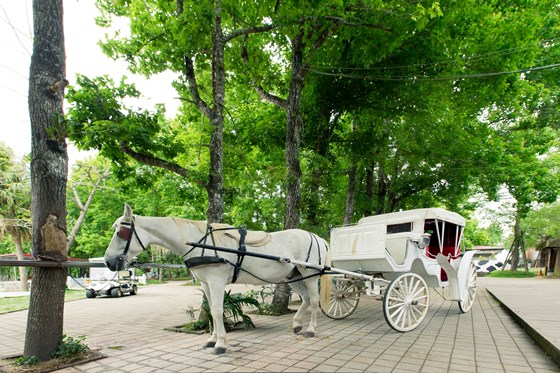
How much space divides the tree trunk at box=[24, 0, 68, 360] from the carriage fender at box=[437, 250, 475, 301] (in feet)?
22.3

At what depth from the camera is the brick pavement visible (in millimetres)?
4211

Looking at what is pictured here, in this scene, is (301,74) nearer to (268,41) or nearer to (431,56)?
(268,41)

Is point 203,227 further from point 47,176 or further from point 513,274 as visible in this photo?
point 513,274

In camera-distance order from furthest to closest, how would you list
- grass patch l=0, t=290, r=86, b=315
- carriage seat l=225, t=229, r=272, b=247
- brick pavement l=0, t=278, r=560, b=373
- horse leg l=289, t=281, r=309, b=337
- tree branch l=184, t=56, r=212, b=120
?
grass patch l=0, t=290, r=86, b=315 < tree branch l=184, t=56, r=212, b=120 < horse leg l=289, t=281, r=309, b=337 < carriage seat l=225, t=229, r=272, b=247 < brick pavement l=0, t=278, r=560, b=373

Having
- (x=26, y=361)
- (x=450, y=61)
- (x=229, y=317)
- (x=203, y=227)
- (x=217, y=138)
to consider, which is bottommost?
(x=229, y=317)

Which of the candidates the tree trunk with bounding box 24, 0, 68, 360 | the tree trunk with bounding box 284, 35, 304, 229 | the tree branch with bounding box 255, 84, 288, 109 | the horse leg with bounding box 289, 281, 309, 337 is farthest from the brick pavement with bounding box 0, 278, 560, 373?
the tree branch with bounding box 255, 84, 288, 109

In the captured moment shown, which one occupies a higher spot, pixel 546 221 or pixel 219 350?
pixel 546 221

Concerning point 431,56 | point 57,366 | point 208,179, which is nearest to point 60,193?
point 57,366

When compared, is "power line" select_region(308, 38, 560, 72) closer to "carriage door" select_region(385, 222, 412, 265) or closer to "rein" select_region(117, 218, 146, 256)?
"carriage door" select_region(385, 222, 412, 265)

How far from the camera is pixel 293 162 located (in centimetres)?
855

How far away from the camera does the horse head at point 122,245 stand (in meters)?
4.30

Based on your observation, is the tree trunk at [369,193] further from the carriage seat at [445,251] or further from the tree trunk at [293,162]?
the tree trunk at [293,162]

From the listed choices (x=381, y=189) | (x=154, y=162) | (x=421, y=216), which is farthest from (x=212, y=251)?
(x=381, y=189)

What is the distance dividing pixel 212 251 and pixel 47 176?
2.31 meters
